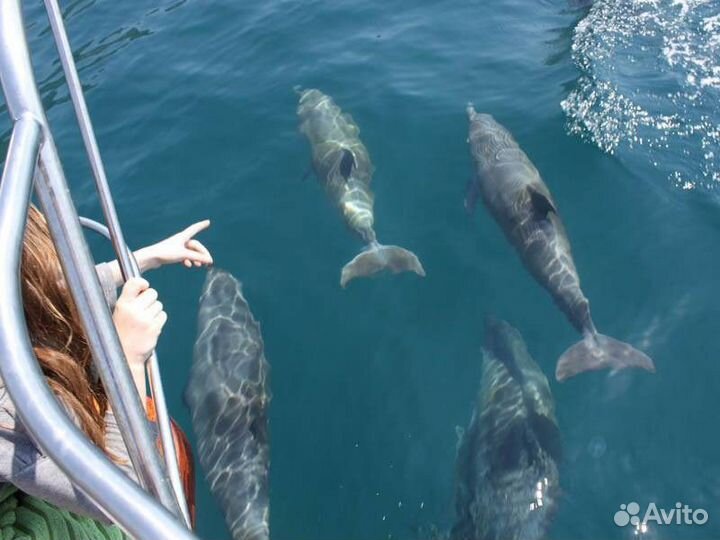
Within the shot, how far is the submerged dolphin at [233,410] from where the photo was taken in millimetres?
5477

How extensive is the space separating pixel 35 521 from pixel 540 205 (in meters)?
5.61

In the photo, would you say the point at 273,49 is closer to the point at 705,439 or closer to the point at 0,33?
the point at 705,439

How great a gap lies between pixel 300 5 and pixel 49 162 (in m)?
11.1

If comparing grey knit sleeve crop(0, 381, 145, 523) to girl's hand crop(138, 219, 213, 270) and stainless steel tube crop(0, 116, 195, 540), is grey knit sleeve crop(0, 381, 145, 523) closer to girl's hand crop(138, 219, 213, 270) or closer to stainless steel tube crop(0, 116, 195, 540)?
stainless steel tube crop(0, 116, 195, 540)

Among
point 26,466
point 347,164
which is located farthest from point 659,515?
point 347,164

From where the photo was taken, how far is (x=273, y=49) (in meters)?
11.1

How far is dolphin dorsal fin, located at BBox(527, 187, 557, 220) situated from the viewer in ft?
23.0

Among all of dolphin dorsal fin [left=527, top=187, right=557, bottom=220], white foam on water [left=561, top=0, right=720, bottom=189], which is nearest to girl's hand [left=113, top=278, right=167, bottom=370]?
A: dolphin dorsal fin [left=527, top=187, right=557, bottom=220]

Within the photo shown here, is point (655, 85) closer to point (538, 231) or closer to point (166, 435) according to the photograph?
point (538, 231)

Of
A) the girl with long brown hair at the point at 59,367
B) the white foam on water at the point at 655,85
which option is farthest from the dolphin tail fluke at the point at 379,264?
the girl with long brown hair at the point at 59,367

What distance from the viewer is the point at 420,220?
793 centimetres

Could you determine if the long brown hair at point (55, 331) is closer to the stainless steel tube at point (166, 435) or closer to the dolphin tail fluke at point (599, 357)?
the stainless steel tube at point (166, 435)

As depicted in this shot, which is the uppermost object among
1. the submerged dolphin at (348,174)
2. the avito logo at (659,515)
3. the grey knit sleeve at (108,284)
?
the grey knit sleeve at (108,284)

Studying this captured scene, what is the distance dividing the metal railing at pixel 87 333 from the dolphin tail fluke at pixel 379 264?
539 centimetres
